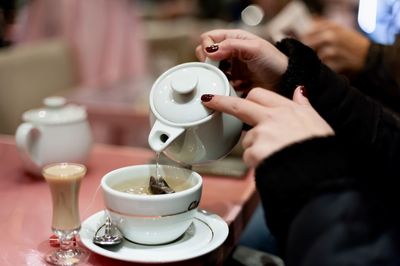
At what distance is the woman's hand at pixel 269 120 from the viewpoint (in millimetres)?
684

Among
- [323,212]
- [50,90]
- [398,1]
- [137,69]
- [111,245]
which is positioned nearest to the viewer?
[323,212]

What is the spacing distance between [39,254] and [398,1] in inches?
44.2

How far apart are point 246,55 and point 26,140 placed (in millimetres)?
445

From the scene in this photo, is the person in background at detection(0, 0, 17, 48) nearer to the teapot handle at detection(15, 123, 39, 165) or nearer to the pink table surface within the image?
the pink table surface

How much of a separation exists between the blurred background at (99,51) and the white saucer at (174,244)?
0.90 m

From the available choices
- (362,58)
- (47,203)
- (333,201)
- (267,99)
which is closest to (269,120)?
(267,99)

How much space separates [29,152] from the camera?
3.38ft

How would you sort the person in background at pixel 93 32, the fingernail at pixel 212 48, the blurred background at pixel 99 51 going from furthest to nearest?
1. the person in background at pixel 93 32
2. the blurred background at pixel 99 51
3. the fingernail at pixel 212 48

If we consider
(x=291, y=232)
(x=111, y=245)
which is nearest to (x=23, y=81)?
(x=111, y=245)

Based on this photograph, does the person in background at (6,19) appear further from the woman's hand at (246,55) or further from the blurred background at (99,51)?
the woman's hand at (246,55)

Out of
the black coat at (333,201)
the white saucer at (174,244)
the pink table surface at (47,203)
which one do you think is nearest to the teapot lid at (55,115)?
the pink table surface at (47,203)

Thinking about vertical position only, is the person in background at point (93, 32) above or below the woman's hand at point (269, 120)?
below

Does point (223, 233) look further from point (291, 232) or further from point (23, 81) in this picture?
point (23, 81)

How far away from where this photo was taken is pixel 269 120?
71 cm
